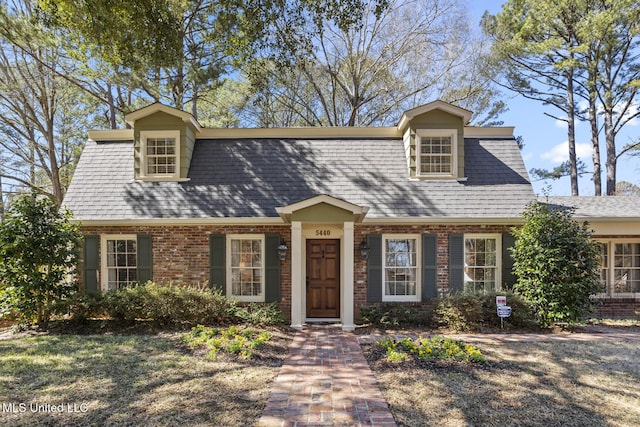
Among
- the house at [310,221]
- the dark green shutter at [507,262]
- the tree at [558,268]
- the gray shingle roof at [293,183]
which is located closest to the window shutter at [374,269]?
the house at [310,221]

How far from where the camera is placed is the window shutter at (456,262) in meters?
9.26

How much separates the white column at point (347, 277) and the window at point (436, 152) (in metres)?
3.18

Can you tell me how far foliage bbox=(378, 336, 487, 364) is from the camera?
19.3 ft

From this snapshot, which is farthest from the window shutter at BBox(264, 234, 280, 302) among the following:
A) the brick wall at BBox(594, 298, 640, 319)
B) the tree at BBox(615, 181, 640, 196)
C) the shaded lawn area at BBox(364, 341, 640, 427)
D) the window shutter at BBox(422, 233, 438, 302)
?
the tree at BBox(615, 181, 640, 196)

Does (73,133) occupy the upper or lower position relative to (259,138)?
upper

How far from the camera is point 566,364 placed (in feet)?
19.4

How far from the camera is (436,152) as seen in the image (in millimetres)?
10547

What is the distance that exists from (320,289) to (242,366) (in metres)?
3.92

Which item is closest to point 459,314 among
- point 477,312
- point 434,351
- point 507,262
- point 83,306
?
point 477,312

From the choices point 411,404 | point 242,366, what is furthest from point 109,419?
point 411,404

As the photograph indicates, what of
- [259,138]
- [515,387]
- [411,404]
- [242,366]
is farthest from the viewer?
[259,138]

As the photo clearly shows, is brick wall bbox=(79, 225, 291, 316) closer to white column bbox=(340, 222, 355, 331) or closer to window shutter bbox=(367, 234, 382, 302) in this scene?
white column bbox=(340, 222, 355, 331)

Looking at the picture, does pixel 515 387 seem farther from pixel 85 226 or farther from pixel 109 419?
pixel 85 226

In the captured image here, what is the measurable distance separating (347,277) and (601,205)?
8.15 m
